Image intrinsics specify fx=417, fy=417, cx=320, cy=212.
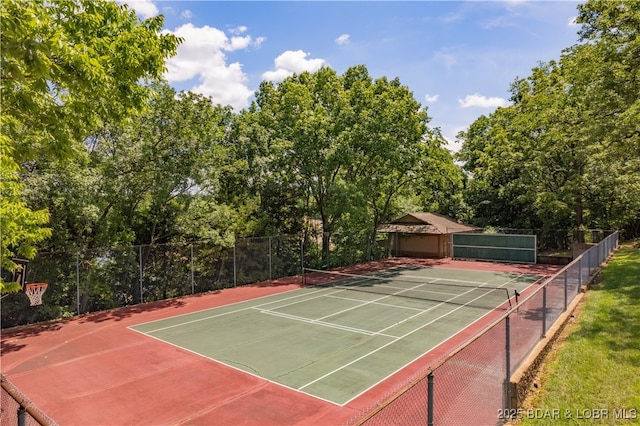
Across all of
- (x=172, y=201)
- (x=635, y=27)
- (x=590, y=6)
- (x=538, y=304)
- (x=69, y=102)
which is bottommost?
(x=538, y=304)

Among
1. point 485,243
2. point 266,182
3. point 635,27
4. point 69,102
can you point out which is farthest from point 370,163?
point 69,102

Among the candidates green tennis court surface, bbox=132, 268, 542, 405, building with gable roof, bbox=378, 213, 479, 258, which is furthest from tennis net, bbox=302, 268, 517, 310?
building with gable roof, bbox=378, 213, 479, 258

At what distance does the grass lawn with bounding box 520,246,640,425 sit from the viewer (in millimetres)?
6918

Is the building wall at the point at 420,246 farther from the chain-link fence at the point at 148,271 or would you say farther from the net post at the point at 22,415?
the net post at the point at 22,415

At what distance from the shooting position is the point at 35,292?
611 inches

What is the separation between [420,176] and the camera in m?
30.7

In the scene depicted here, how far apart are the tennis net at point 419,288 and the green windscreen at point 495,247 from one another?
10.8 m

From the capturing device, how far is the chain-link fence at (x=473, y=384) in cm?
593

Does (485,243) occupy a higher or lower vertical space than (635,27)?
lower

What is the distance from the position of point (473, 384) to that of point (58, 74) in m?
7.98

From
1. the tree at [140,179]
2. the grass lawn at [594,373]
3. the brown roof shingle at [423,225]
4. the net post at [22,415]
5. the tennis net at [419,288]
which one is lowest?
the tennis net at [419,288]

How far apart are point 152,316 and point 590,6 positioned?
77.1 ft

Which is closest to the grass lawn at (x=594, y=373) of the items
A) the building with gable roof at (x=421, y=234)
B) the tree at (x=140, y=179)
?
the tree at (x=140, y=179)

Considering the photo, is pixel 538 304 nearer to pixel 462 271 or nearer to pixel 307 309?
pixel 307 309
